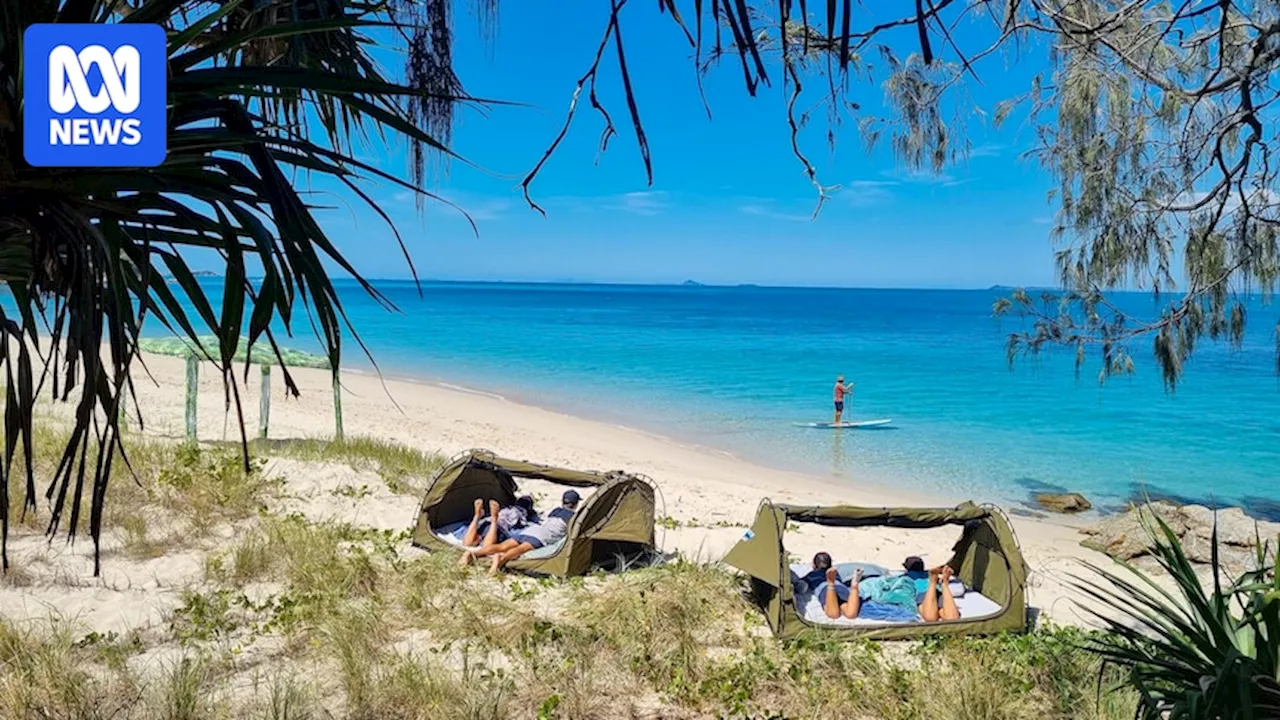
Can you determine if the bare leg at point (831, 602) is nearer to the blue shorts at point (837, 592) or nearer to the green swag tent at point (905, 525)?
the blue shorts at point (837, 592)

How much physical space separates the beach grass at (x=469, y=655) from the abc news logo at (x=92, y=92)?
8.57 ft

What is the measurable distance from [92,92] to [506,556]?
4.74m

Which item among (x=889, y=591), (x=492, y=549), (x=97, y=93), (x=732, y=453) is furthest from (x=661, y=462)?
(x=97, y=93)

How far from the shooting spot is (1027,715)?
384cm

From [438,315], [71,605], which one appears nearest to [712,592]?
[71,605]

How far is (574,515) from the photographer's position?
246 inches

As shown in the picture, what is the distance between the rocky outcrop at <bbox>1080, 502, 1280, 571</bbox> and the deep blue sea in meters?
2.21

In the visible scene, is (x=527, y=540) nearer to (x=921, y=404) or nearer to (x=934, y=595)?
(x=934, y=595)

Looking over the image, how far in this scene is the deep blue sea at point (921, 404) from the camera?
14.5m

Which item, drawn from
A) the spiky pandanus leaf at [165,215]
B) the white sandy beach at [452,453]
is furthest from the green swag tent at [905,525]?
the spiky pandanus leaf at [165,215]

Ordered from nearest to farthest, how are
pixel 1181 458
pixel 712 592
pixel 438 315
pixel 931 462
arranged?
pixel 712 592, pixel 931 462, pixel 1181 458, pixel 438 315

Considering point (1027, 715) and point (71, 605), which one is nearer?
point (1027, 715)

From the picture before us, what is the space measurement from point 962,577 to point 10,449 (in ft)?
21.4

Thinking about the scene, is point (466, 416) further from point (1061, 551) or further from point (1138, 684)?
point (1138, 684)
